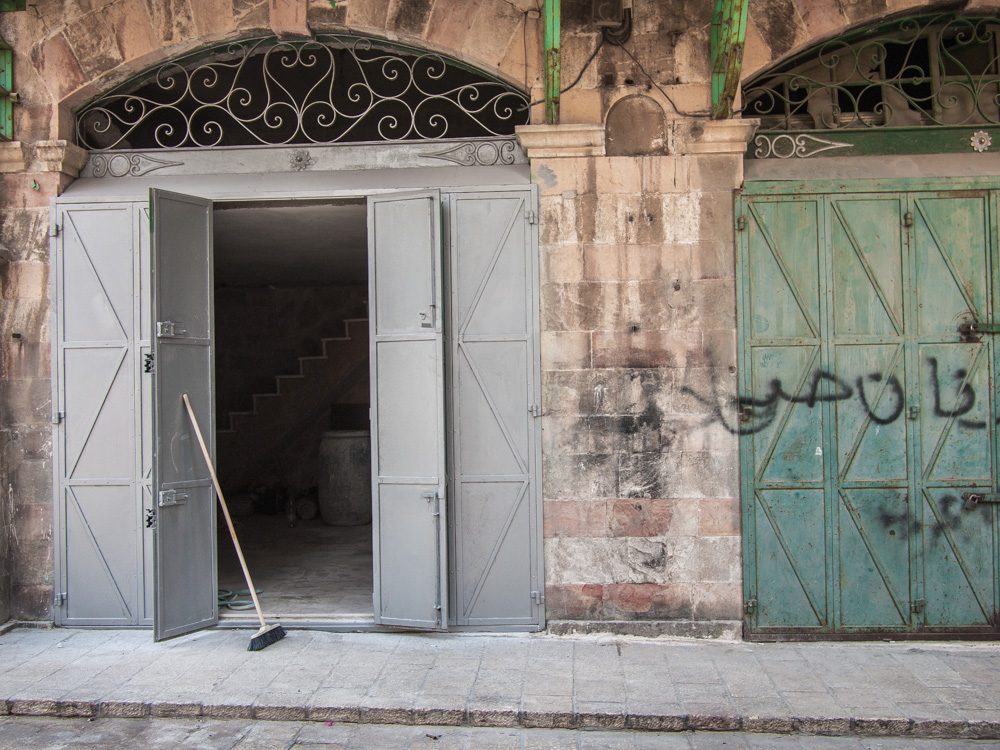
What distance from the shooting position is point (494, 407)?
19.7 ft

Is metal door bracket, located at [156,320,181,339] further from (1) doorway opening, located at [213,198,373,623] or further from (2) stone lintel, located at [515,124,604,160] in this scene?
(2) stone lintel, located at [515,124,604,160]

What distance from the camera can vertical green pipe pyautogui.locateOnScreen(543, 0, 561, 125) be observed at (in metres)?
5.47

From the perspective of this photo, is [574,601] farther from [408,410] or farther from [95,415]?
[95,415]

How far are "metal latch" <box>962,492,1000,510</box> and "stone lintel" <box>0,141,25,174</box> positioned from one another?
22.9ft

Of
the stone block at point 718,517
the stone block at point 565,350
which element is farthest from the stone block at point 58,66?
the stone block at point 718,517

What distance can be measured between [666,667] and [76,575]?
4.10 m

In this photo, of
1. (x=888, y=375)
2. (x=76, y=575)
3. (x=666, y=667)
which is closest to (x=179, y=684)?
(x=76, y=575)

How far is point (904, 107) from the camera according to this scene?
6.25 meters

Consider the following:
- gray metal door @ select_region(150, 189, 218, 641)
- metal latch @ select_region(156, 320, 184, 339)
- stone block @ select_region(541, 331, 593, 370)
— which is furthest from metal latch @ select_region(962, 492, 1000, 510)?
metal latch @ select_region(156, 320, 184, 339)

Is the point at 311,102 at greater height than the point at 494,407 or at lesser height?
greater

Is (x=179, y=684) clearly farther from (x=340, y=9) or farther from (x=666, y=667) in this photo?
(x=340, y=9)

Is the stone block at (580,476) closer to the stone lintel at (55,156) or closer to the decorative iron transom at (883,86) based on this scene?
the decorative iron transom at (883,86)

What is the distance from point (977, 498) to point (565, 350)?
2.95 m

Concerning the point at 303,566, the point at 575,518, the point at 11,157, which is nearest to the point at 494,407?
the point at 575,518
